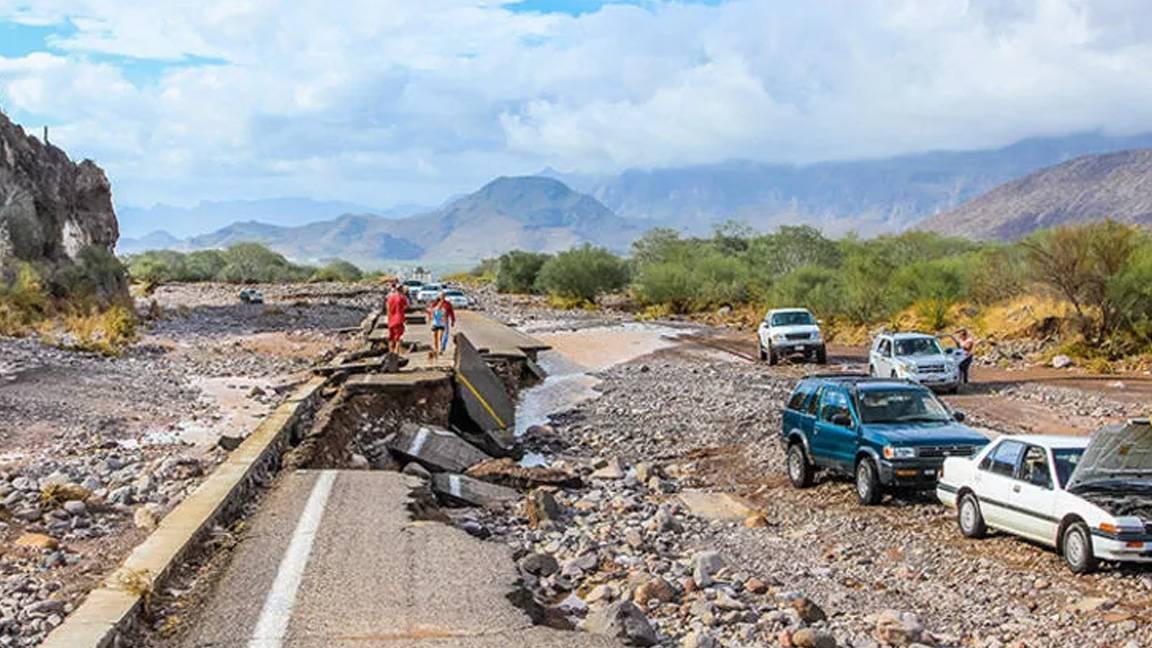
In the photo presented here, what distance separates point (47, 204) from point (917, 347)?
48831 millimetres

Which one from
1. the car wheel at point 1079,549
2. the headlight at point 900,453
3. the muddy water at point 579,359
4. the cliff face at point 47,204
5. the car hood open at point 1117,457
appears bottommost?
the muddy water at point 579,359

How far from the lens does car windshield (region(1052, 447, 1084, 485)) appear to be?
12156mm

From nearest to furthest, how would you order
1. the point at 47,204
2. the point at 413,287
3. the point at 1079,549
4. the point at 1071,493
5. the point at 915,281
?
1. the point at 1079,549
2. the point at 1071,493
3. the point at 915,281
4. the point at 47,204
5. the point at 413,287

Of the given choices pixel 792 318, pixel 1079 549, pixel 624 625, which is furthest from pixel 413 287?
pixel 624 625

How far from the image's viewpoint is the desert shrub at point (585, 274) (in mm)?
92875

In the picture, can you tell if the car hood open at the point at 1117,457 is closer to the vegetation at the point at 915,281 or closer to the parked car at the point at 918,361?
the parked car at the point at 918,361

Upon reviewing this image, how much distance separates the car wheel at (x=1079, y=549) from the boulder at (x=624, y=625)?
15.3ft

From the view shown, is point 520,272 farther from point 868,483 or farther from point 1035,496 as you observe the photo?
point 1035,496

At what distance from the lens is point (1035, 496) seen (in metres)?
12.3

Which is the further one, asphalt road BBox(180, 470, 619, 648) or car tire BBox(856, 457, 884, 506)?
car tire BBox(856, 457, 884, 506)

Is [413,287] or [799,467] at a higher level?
[413,287]

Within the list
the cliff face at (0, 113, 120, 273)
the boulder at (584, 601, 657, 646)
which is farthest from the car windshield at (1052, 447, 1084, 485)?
the cliff face at (0, 113, 120, 273)

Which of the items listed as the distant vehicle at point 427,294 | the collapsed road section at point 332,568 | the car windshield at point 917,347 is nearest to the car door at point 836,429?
the collapsed road section at point 332,568

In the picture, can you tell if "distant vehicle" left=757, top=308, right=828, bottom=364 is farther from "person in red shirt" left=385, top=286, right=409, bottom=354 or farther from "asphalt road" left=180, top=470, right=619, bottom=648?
"asphalt road" left=180, top=470, right=619, bottom=648
